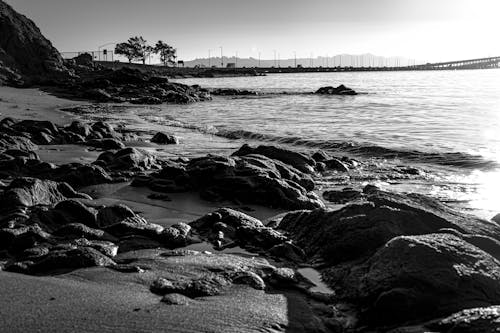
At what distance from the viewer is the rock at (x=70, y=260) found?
4484mm

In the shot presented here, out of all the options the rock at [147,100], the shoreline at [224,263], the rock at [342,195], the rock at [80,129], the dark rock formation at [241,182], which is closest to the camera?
the shoreline at [224,263]

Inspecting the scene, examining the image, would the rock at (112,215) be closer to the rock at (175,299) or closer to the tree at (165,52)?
the rock at (175,299)

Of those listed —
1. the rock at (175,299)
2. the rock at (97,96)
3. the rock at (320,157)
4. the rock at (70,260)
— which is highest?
the rock at (97,96)

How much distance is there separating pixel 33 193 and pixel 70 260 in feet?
9.37

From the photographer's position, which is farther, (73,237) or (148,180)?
(148,180)

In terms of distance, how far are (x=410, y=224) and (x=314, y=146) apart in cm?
1187

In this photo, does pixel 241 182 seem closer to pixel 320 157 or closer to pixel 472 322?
pixel 320 157

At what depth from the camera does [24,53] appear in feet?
172

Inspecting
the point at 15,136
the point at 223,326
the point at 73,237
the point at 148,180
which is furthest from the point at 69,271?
the point at 15,136

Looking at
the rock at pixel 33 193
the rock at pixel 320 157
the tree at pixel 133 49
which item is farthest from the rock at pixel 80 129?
the tree at pixel 133 49

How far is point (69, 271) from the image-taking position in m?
4.39

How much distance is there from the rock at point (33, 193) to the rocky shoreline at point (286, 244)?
21 millimetres

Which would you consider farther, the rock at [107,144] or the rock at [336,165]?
the rock at [107,144]

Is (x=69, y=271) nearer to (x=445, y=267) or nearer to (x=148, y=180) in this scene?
(x=445, y=267)
